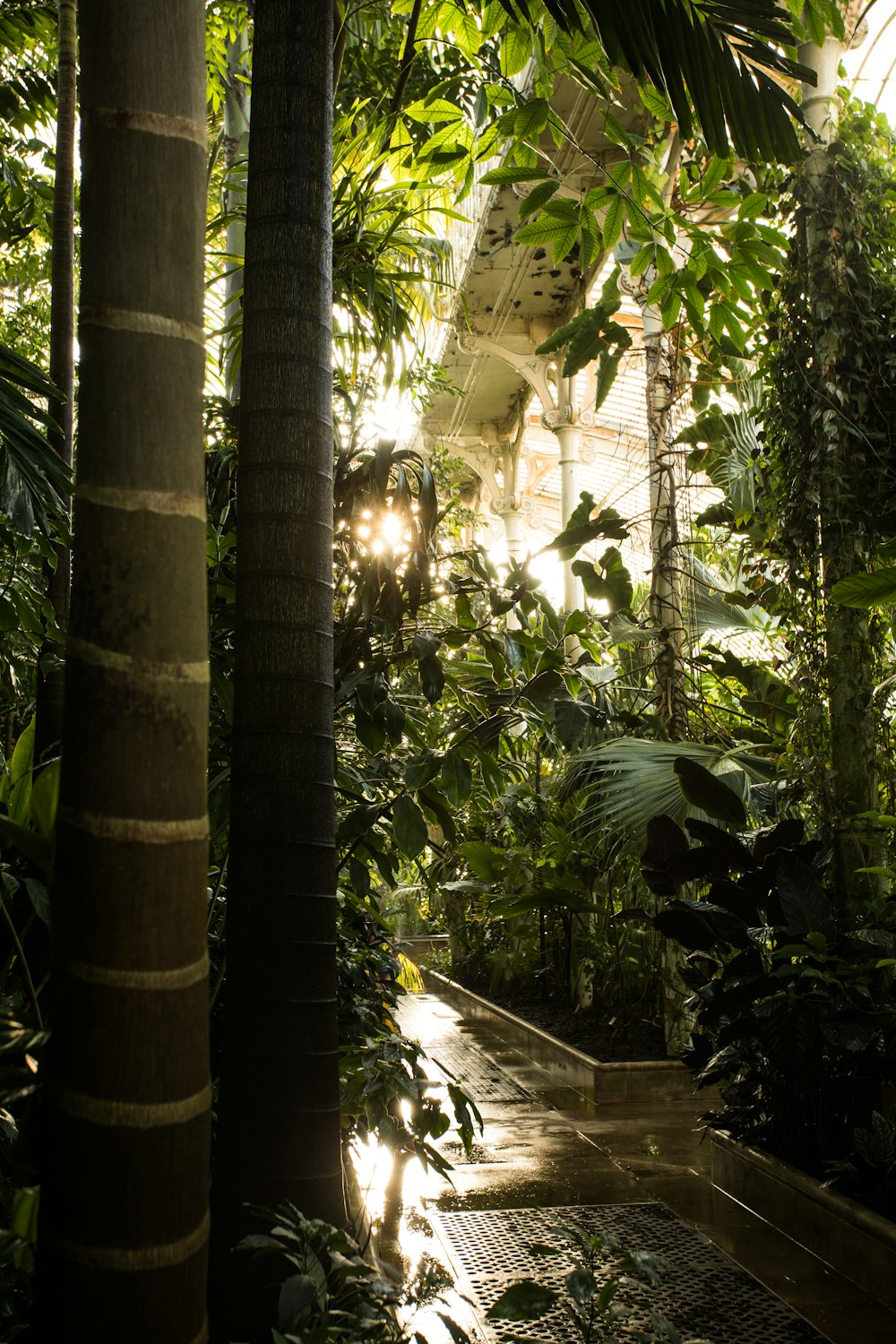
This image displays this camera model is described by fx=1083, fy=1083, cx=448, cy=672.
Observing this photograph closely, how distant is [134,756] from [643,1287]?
68.1 inches

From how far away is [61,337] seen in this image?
3045 mm

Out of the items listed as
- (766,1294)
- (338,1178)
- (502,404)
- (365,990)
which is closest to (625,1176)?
(766,1294)

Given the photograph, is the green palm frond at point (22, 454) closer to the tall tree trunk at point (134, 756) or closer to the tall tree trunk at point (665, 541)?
the tall tree trunk at point (134, 756)

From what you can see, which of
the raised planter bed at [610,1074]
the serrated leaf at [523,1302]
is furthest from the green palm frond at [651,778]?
the serrated leaf at [523,1302]

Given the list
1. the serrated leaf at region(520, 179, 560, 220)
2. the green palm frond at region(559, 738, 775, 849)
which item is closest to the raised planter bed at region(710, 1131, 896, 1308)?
the green palm frond at region(559, 738, 775, 849)

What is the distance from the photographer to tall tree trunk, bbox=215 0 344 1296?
1.36 metres

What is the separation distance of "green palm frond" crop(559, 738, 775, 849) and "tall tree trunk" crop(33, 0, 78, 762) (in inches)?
81.5

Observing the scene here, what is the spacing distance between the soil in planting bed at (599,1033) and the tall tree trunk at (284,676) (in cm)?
422

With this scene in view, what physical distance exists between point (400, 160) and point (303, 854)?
2.31 metres

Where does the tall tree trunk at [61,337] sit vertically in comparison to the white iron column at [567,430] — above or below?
below

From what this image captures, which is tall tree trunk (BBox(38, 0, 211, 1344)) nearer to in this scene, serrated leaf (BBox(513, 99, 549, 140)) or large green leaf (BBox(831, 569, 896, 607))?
serrated leaf (BBox(513, 99, 549, 140))

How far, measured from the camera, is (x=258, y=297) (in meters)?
1.50

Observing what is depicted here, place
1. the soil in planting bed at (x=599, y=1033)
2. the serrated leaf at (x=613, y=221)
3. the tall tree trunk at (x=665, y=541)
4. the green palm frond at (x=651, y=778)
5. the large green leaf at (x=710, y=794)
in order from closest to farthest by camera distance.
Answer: the serrated leaf at (x=613, y=221)
the large green leaf at (x=710, y=794)
the green palm frond at (x=651, y=778)
the tall tree trunk at (x=665, y=541)
the soil in planting bed at (x=599, y=1033)

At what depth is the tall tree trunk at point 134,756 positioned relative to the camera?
3.12ft
